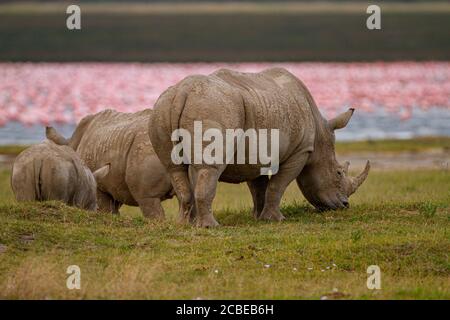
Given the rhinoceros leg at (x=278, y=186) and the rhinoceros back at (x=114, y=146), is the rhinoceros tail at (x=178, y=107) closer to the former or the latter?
the rhinoceros leg at (x=278, y=186)

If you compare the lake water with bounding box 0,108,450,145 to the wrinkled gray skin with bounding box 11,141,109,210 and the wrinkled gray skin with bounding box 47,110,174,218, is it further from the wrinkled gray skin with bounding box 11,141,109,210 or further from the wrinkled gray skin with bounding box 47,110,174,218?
the wrinkled gray skin with bounding box 11,141,109,210

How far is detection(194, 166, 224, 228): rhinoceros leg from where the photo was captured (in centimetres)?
1466

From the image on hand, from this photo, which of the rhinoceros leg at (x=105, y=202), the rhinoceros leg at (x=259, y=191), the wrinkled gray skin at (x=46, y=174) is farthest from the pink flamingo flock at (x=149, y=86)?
the wrinkled gray skin at (x=46, y=174)

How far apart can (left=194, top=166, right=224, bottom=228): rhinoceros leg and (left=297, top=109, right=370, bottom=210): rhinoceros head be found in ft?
7.55

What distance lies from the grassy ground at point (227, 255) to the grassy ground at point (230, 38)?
4915 centimetres

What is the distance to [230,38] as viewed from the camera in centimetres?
6981

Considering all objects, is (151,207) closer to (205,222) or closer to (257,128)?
(205,222)

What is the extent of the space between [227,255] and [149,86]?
39975 mm

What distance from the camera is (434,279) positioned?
12555 millimetres

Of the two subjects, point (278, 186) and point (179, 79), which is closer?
point (278, 186)

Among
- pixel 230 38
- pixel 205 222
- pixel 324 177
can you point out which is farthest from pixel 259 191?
pixel 230 38

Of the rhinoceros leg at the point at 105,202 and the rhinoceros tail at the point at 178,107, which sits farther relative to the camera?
the rhinoceros leg at the point at 105,202

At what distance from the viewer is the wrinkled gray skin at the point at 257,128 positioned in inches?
580

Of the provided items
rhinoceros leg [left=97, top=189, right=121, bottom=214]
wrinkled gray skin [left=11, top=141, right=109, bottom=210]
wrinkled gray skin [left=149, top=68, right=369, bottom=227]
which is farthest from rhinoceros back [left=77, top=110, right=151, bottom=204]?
wrinkled gray skin [left=149, top=68, right=369, bottom=227]
